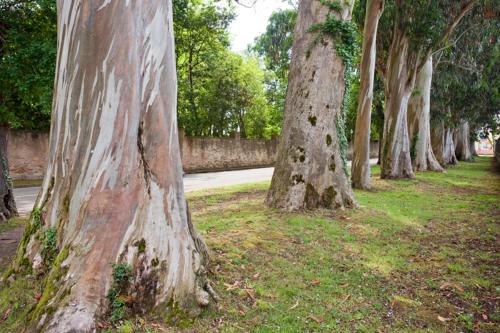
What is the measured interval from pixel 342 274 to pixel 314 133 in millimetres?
3792

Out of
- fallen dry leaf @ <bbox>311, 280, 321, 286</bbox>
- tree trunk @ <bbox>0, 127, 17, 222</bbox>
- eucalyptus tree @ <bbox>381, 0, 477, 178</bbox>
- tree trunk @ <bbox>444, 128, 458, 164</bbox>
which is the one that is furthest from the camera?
tree trunk @ <bbox>444, 128, 458, 164</bbox>

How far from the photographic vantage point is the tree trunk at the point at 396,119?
16016 mm

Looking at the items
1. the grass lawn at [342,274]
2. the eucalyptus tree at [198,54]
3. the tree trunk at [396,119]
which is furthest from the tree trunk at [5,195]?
the eucalyptus tree at [198,54]

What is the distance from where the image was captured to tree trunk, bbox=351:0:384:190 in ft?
38.1

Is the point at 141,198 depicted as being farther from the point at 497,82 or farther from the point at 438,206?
the point at 497,82

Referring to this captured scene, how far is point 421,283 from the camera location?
463cm

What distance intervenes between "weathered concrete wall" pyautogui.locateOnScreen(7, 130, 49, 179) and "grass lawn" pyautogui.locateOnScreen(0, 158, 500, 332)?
37.2ft

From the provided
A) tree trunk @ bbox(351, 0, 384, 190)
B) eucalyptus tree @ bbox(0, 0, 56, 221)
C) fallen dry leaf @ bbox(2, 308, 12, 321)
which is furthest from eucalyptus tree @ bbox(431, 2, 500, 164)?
fallen dry leaf @ bbox(2, 308, 12, 321)

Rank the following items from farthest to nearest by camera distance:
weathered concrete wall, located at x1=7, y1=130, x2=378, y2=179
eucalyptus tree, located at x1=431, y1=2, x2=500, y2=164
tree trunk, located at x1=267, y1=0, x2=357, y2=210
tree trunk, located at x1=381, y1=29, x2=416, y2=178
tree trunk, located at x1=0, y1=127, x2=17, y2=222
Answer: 1. eucalyptus tree, located at x1=431, y1=2, x2=500, y2=164
2. tree trunk, located at x1=381, y1=29, x2=416, y2=178
3. weathered concrete wall, located at x1=7, y1=130, x2=378, y2=179
4. tree trunk, located at x1=267, y1=0, x2=357, y2=210
5. tree trunk, located at x1=0, y1=127, x2=17, y2=222

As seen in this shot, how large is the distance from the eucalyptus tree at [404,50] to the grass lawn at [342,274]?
8.22 meters

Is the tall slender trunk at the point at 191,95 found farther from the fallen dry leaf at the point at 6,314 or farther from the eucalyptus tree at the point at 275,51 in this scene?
the fallen dry leaf at the point at 6,314

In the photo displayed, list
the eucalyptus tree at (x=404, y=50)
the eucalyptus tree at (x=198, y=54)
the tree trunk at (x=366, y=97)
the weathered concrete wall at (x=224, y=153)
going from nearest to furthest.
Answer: the tree trunk at (x=366, y=97) < the eucalyptus tree at (x=404, y=50) < the weathered concrete wall at (x=224, y=153) < the eucalyptus tree at (x=198, y=54)

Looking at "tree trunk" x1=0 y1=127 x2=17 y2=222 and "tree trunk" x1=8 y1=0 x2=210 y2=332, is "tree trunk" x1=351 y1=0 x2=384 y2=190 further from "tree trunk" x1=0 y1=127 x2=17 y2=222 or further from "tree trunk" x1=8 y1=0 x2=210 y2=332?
"tree trunk" x1=0 y1=127 x2=17 y2=222

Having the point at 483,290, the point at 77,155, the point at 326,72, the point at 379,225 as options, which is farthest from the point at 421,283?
the point at 326,72
